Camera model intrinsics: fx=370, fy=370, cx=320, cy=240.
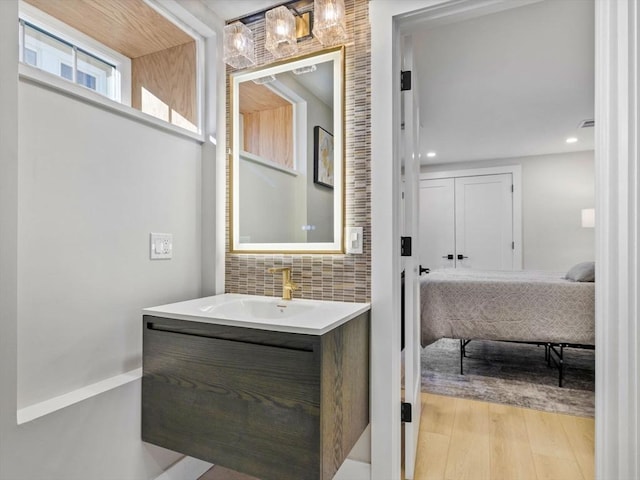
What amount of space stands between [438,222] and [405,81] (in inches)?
177

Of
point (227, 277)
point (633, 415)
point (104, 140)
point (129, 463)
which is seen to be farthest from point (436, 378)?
point (104, 140)

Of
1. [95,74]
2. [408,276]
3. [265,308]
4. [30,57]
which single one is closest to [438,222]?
[408,276]

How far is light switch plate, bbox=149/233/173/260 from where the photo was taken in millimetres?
1648

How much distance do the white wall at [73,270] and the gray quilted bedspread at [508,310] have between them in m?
2.23

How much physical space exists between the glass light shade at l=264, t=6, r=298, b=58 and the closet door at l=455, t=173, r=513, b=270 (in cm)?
461

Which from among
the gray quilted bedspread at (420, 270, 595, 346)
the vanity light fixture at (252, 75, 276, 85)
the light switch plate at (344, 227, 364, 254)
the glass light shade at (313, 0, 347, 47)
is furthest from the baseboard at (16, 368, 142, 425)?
the gray quilted bedspread at (420, 270, 595, 346)

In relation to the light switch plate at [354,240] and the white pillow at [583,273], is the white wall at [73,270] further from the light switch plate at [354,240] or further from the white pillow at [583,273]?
the white pillow at [583,273]

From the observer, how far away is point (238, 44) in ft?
5.94

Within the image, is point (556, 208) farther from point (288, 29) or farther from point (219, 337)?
point (219, 337)

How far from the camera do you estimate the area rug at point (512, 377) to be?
2.63m

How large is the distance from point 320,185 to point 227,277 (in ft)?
2.30

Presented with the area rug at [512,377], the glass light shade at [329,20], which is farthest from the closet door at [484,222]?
the glass light shade at [329,20]

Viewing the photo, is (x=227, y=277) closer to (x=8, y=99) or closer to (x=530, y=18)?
(x=8, y=99)

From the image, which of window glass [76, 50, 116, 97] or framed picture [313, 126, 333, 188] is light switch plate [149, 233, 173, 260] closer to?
window glass [76, 50, 116, 97]
